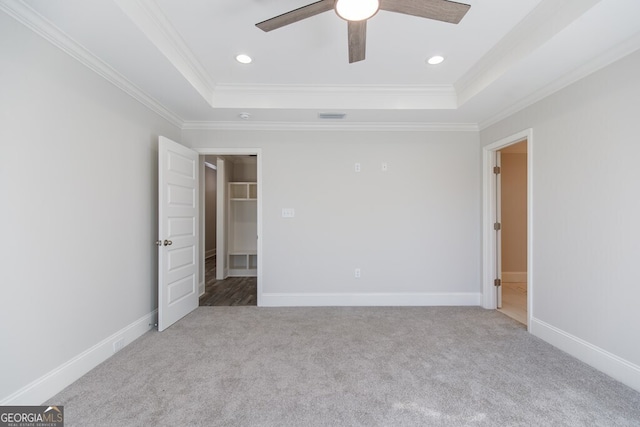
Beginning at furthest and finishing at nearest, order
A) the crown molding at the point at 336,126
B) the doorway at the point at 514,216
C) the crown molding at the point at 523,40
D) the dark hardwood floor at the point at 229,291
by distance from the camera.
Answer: the doorway at the point at 514,216, the dark hardwood floor at the point at 229,291, the crown molding at the point at 336,126, the crown molding at the point at 523,40

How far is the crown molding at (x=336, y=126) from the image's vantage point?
3.69 meters

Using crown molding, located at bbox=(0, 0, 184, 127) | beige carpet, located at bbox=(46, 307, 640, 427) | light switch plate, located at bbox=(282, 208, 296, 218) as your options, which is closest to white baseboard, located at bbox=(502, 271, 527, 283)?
beige carpet, located at bbox=(46, 307, 640, 427)

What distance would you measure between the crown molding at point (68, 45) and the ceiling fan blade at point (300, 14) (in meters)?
1.40

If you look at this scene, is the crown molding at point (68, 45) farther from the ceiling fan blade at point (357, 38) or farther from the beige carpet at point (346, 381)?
the beige carpet at point (346, 381)

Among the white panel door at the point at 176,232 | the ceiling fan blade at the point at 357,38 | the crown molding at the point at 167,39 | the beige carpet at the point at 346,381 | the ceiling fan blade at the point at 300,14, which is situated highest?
the crown molding at the point at 167,39

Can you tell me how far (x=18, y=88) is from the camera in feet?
5.41

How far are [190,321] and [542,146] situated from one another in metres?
4.16

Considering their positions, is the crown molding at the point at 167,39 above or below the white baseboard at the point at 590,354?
above

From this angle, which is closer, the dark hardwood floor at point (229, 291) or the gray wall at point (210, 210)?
the dark hardwood floor at point (229, 291)

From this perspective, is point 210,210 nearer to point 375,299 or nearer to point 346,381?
point 375,299

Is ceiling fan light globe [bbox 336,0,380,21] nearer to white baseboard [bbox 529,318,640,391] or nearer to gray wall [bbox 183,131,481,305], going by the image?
gray wall [bbox 183,131,481,305]

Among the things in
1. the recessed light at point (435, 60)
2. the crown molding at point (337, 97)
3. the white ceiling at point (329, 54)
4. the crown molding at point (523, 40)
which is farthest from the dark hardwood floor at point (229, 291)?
the crown molding at point (523, 40)

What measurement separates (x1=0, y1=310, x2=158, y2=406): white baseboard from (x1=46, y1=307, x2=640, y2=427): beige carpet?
6 centimetres

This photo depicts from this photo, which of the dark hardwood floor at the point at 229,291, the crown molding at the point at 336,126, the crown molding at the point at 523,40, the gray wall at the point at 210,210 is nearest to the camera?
the crown molding at the point at 523,40
